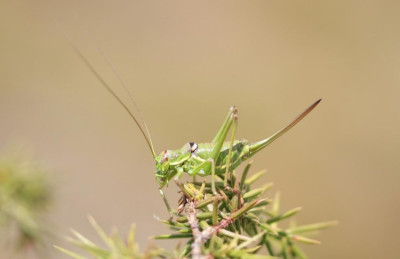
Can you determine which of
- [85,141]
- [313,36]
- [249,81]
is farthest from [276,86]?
[85,141]

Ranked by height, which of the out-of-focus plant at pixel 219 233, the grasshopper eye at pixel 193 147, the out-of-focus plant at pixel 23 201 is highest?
the grasshopper eye at pixel 193 147

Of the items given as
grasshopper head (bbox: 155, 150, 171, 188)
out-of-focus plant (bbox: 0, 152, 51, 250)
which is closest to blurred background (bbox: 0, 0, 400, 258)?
grasshopper head (bbox: 155, 150, 171, 188)

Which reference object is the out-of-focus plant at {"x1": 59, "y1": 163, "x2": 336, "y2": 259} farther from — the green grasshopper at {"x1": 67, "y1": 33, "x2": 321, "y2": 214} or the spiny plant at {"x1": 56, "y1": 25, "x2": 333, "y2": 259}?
the green grasshopper at {"x1": 67, "y1": 33, "x2": 321, "y2": 214}

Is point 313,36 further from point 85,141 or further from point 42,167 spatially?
point 42,167

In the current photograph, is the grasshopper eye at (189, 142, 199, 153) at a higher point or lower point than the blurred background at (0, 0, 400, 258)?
lower

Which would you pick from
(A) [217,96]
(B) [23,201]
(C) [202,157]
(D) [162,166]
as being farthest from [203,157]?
(A) [217,96]

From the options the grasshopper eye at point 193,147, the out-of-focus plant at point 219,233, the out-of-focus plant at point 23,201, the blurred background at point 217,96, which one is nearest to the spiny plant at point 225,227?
the out-of-focus plant at point 219,233

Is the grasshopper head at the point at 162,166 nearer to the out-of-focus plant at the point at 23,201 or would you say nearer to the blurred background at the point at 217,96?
the out-of-focus plant at the point at 23,201
